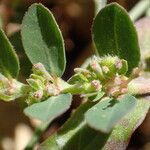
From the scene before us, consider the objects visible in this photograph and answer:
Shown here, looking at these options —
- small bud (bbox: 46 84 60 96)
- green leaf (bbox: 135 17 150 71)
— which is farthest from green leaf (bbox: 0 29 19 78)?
green leaf (bbox: 135 17 150 71)

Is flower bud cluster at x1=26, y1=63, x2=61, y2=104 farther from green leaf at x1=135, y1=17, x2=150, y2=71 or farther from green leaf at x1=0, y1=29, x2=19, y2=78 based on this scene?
green leaf at x1=135, y1=17, x2=150, y2=71

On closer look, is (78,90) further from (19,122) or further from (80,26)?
(80,26)

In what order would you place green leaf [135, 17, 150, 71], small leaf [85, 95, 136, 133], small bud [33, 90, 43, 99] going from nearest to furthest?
small leaf [85, 95, 136, 133], small bud [33, 90, 43, 99], green leaf [135, 17, 150, 71]

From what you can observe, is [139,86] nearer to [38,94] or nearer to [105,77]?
[105,77]

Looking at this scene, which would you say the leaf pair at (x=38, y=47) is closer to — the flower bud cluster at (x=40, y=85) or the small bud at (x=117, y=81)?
the flower bud cluster at (x=40, y=85)

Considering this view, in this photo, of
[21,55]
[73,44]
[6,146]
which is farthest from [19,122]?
[21,55]

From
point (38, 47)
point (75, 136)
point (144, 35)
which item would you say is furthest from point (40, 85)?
point (144, 35)
